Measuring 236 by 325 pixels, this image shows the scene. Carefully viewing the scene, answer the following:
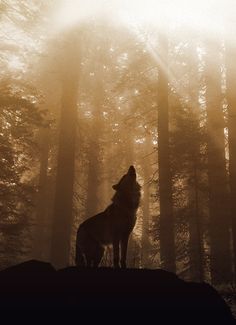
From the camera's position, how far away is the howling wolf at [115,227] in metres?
8.64

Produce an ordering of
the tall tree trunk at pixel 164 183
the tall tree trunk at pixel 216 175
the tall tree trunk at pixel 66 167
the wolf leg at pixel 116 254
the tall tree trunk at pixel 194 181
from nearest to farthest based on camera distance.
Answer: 1. the wolf leg at pixel 116 254
2. the tall tree trunk at pixel 66 167
3. the tall tree trunk at pixel 164 183
4. the tall tree trunk at pixel 216 175
5. the tall tree trunk at pixel 194 181

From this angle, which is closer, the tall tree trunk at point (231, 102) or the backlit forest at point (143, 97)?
the tall tree trunk at point (231, 102)

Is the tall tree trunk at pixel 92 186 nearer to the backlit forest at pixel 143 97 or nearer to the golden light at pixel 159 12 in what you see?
the backlit forest at pixel 143 97

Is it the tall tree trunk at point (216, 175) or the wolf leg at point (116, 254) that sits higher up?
the tall tree trunk at point (216, 175)

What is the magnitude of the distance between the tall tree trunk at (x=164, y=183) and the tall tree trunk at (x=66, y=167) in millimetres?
3710

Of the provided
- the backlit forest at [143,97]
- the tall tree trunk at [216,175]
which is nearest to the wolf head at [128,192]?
the backlit forest at [143,97]

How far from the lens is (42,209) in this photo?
28.3 meters

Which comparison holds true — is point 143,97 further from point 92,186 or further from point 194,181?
point 92,186

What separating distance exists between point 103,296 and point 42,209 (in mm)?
22355

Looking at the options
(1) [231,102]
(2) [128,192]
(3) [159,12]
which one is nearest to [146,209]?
(1) [231,102]

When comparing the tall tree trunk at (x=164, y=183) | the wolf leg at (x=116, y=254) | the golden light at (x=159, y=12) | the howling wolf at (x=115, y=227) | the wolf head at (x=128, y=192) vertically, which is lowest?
the wolf leg at (x=116, y=254)

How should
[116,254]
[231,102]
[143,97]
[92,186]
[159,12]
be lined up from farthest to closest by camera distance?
1. [92,186]
2. [143,97]
3. [159,12]
4. [231,102]
5. [116,254]

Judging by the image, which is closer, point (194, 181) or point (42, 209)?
point (194, 181)

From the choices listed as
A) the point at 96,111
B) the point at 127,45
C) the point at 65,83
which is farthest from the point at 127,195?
the point at 96,111
